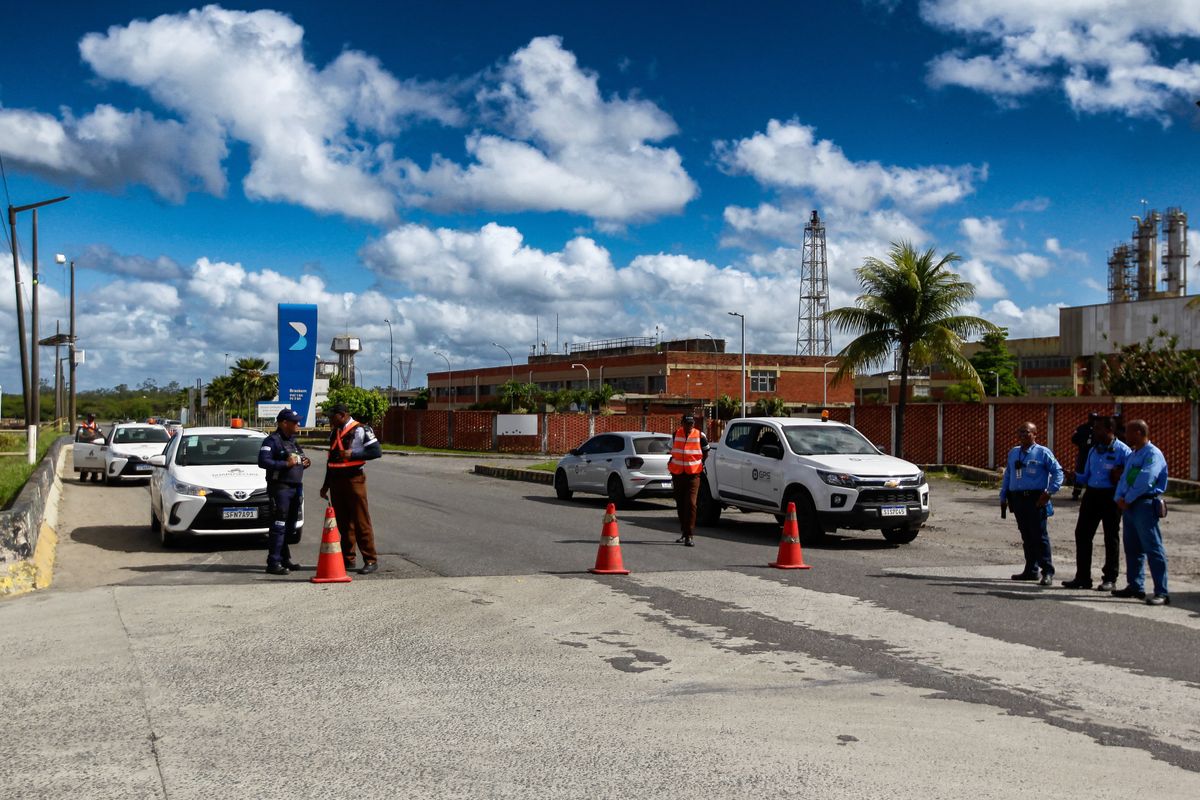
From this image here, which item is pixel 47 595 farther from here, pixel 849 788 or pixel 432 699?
pixel 849 788

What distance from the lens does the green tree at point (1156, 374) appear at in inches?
1202

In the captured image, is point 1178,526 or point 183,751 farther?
point 1178,526

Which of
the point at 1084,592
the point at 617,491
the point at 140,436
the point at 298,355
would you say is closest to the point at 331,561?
the point at 1084,592

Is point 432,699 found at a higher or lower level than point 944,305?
lower

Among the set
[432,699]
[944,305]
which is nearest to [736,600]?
[432,699]

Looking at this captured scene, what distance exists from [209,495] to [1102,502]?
10.1 meters

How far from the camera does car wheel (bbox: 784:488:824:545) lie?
1527 centimetres

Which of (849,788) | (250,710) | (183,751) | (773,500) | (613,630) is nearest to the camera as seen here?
(849,788)

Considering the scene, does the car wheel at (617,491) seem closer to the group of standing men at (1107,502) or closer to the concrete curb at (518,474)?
the concrete curb at (518,474)

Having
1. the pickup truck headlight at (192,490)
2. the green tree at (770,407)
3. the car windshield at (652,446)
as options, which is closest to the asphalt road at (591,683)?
the pickup truck headlight at (192,490)

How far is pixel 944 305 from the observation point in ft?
103

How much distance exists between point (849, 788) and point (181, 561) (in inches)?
401

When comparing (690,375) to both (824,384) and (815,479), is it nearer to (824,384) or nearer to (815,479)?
(824,384)

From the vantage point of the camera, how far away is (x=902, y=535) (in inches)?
634
